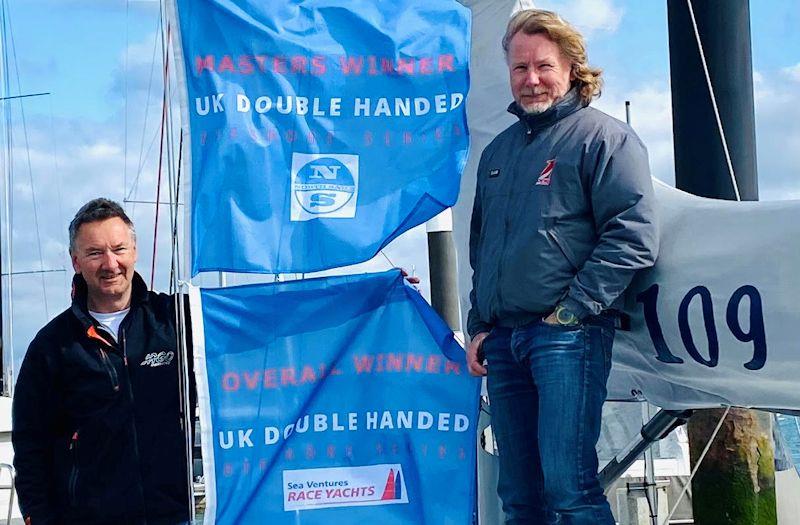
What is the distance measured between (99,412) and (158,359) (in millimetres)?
260

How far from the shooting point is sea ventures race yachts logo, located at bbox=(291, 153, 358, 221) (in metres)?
4.63

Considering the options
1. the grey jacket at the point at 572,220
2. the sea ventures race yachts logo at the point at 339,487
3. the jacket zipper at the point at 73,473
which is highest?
the grey jacket at the point at 572,220

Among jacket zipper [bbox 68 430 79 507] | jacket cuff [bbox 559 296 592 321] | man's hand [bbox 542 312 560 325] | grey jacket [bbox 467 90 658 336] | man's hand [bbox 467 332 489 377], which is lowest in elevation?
jacket zipper [bbox 68 430 79 507]

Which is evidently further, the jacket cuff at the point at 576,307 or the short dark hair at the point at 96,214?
the short dark hair at the point at 96,214

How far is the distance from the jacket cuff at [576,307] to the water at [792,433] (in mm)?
1208

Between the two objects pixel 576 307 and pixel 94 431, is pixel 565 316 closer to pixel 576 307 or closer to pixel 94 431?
Result: pixel 576 307

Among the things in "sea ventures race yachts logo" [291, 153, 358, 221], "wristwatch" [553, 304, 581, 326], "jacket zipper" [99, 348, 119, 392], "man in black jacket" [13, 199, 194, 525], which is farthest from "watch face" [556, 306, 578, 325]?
"jacket zipper" [99, 348, 119, 392]

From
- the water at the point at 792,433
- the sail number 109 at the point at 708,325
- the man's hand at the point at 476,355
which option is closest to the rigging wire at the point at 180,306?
the man's hand at the point at 476,355

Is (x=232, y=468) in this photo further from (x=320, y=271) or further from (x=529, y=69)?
(x=529, y=69)

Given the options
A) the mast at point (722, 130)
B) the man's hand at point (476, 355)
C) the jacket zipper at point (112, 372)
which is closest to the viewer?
the jacket zipper at point (112, 372)

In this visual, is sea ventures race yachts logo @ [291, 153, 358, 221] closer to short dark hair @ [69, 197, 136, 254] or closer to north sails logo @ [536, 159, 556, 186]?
short dark hair @ [69, 197, 136, 254]

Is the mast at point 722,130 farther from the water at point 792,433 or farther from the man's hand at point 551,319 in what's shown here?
the man's hand at point 551,319

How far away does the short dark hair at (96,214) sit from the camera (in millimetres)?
4020

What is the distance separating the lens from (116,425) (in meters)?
3.85
